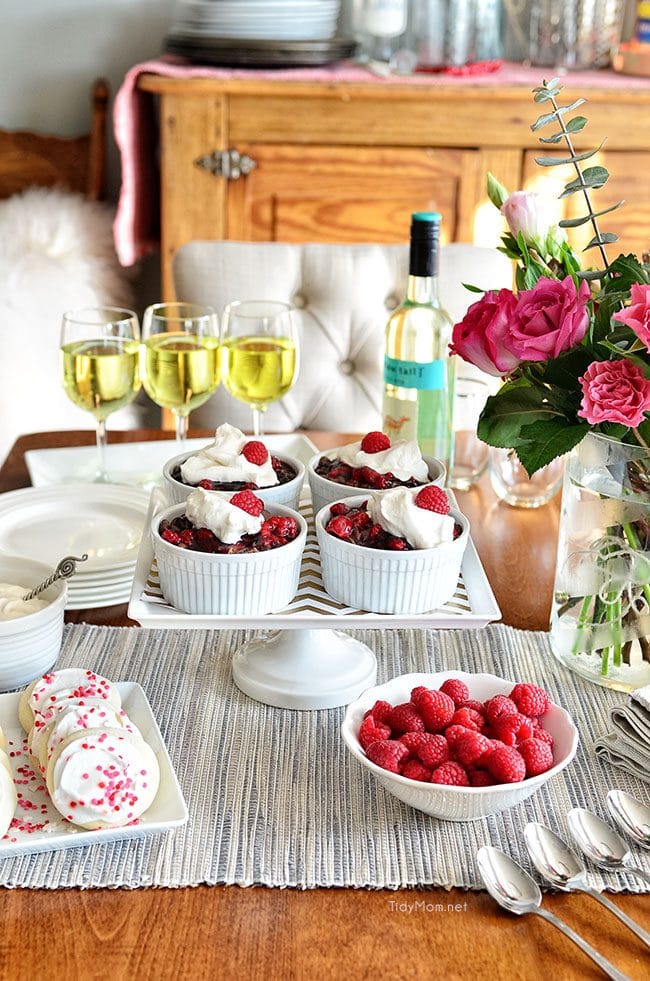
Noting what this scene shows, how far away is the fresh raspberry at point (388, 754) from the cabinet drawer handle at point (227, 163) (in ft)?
6.88

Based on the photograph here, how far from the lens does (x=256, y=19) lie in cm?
266

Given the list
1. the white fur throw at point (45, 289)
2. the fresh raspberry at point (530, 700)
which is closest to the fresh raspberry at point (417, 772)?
the fresh raspberry at point (530, 700)

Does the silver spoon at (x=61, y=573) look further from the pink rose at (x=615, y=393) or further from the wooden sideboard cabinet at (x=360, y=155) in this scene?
the wooden sideboard cabinet at (x=360, y=155)

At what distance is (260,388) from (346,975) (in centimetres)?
88

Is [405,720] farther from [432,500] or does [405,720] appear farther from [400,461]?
[400,461]

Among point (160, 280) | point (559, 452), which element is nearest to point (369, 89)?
point (160, 280)

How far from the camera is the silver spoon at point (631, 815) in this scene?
2.86 feet

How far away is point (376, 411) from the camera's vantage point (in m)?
2.02

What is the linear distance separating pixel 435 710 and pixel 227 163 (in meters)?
2.08

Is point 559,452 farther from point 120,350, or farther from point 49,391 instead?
point 49,391

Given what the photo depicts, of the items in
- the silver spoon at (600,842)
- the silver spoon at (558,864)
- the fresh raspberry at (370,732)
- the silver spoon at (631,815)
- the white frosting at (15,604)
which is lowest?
the silver spoon at (631,815)

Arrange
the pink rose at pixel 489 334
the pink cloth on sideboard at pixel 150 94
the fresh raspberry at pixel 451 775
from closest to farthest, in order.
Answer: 1. the fresh raspberry at pixel 451 775
2. the pink rose at pixel 489 334
3. the pink cloth on sideboard at pixel 150 94

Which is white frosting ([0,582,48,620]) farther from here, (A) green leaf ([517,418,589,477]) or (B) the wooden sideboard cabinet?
(B) the wooden sideboard cabinet

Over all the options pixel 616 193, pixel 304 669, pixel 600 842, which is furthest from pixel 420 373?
pixel 616 193
